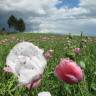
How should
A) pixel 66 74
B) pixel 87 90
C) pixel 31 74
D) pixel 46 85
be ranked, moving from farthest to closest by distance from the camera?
pixel 46 85 → pixel 87 90 → pixel 66 74 → pixel 31 74

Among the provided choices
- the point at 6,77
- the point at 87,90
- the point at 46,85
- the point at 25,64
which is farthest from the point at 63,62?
the point at 6,77

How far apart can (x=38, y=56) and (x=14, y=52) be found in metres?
0.14

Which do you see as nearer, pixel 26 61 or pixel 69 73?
pixel 26 61

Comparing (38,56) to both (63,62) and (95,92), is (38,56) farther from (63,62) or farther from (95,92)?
(95,92)

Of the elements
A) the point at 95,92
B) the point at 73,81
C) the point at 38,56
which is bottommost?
the point at 95,92

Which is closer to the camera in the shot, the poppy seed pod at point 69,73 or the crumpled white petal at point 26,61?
the crumpled white petal at point 26,61

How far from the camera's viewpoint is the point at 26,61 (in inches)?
91.4

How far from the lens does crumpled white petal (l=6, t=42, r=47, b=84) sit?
224 centimetres

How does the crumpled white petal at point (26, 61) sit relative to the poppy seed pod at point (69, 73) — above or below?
above

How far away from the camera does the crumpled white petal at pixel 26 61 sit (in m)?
2.24

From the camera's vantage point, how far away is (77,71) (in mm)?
2430

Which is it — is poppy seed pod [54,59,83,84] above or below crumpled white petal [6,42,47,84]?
below

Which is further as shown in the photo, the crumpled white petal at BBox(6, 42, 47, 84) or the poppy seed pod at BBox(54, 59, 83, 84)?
the poppy seed pod at BBox(54, 59, 83, 84)

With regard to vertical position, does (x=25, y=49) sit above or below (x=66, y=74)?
above
